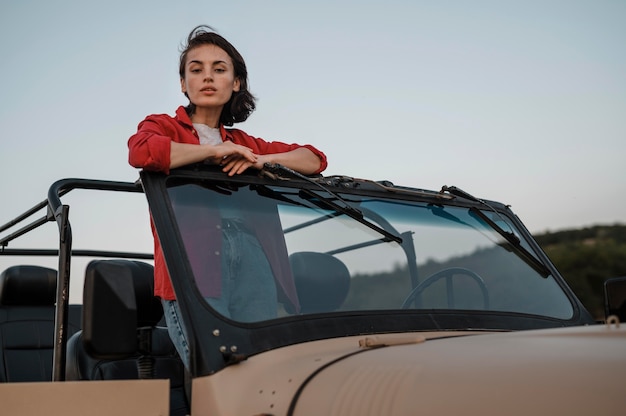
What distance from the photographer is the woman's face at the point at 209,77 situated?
309 centimetres

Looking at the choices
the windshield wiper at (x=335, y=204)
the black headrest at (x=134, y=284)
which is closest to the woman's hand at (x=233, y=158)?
the windshield wiper at (x=335, y=204)

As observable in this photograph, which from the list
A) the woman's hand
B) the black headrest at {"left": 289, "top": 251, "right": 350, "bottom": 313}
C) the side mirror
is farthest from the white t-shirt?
the side mirror

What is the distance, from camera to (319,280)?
2613 millimetres

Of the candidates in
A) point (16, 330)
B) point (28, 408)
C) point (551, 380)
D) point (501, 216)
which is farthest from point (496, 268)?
point (16, 330)

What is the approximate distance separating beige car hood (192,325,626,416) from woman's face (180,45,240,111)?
119 centimetres

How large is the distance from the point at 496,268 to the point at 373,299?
0.69 metres

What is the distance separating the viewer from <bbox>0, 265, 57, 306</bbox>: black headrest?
5.46m

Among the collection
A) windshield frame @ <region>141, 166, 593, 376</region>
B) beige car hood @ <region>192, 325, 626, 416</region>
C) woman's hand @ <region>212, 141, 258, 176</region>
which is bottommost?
beige car hood @ <region>192, 325, 626, 416</region>

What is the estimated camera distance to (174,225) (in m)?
2.43

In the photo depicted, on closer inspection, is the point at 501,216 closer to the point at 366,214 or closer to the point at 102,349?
the point at 366,214

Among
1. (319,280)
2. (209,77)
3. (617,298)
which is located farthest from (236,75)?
(617,298)

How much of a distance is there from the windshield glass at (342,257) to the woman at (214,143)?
0.01 m

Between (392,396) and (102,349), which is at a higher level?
(102,349)

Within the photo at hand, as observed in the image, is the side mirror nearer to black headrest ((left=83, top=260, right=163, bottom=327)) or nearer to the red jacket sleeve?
the red jacket sleeve
